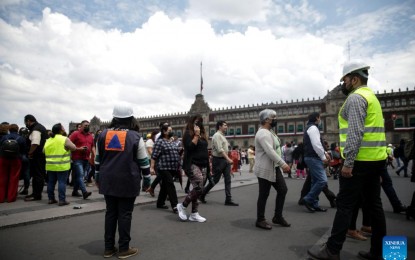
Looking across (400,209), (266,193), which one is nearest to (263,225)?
(266,193)

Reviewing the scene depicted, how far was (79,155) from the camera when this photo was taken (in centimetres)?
665

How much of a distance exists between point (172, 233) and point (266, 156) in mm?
1793

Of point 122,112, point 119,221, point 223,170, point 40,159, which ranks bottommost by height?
point 119,221

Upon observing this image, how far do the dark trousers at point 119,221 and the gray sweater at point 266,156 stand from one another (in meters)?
2.02

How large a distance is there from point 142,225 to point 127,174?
1607mm

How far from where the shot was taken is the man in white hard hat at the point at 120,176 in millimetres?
2959

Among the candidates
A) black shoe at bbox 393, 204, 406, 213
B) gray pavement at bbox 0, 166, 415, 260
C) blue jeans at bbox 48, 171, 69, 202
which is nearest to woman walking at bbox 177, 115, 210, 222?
gray pavement at bbox 0, 166, 415, 260

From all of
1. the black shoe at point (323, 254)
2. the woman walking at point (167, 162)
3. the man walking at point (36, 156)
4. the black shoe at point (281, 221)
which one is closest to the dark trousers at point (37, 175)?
the man walking at point (36, 156)

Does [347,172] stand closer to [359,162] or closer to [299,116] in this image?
[359,162]

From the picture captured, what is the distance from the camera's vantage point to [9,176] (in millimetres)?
6102

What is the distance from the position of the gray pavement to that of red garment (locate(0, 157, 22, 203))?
19.6 inches

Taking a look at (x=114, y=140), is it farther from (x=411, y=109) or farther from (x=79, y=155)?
(x=411, y=109)

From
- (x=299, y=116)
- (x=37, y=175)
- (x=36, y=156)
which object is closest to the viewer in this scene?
(x=37, y=175)

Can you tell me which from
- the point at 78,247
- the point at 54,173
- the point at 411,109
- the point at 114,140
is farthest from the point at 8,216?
the point at 411,109
